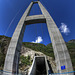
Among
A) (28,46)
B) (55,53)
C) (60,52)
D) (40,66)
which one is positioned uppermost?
(28,46)

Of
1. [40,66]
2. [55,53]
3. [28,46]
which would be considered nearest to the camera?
[55,53]

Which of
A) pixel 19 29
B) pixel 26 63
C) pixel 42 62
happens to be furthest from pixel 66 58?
pixel 26 63

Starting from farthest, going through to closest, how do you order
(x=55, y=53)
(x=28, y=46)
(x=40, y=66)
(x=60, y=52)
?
(x=28, y=46), (x=40, y=66), (x=55, y=53), (x=60, y=52)

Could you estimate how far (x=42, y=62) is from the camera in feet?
55.3

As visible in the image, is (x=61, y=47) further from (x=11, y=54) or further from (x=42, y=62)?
(x=42, y=62)

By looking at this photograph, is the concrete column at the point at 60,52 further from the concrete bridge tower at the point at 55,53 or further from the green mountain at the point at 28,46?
the green mountain at the point at 28,46

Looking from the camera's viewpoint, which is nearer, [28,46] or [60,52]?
[60,52]

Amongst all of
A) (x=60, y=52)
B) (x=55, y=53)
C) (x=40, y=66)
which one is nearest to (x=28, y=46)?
(x=40, y=66)

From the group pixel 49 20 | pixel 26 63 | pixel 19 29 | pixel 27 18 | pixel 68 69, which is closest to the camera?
pixel 68 69

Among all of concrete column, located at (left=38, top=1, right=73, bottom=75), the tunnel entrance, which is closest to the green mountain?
the tunnel entrance

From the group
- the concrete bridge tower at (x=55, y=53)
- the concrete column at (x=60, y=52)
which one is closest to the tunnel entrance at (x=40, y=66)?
the concrete bridge tower at (x=55, y=53)

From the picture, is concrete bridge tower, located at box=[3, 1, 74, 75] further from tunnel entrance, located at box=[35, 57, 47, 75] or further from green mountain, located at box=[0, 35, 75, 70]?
green mountain, located at box=[0, 35, 75, 70]

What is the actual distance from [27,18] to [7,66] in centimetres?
745

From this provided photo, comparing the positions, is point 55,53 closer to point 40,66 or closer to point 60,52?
point 60,52
